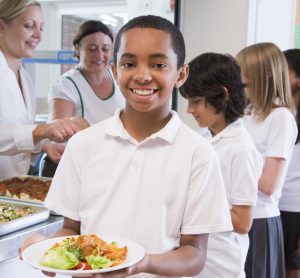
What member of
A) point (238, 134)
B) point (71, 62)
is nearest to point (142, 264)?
point (238, 134)

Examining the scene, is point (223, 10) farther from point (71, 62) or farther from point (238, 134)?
point (238, 134)

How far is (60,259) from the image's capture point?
2.64ft

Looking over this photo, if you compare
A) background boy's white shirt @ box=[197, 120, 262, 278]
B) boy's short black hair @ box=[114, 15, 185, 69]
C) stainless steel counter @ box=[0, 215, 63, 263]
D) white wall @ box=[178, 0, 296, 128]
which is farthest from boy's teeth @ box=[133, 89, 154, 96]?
white wall @ box=[178, 0, 296, 128]

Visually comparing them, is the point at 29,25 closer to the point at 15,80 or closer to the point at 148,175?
the point at 15,80

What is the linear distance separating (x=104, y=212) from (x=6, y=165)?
105cm

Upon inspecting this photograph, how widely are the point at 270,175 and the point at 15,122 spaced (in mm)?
1016

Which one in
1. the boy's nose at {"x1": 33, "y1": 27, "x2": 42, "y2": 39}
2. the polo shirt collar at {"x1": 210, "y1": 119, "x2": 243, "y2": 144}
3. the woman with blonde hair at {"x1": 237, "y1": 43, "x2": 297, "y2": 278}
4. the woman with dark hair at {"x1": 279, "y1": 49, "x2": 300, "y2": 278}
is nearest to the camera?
the polo shirt collar at {"x1": 210, "y1": 119, "x2": 243, "y2": 144}

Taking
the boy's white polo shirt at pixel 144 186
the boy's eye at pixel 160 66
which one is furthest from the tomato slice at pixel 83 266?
the boy's eye at pixel 160 66

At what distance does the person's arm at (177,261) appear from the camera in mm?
819

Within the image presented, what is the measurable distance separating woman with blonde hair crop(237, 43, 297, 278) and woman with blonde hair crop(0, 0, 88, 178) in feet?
2.70

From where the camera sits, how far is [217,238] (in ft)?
4.24

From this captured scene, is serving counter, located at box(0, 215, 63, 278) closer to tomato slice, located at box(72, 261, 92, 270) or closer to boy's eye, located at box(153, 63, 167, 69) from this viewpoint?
tomato slice, located at box(72, 261, 92, 270)

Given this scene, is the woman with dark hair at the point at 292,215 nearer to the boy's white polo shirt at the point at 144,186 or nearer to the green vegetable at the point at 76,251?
the boy's white polo shirt at the point at 144,186

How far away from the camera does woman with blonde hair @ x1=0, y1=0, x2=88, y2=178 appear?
1667mm
